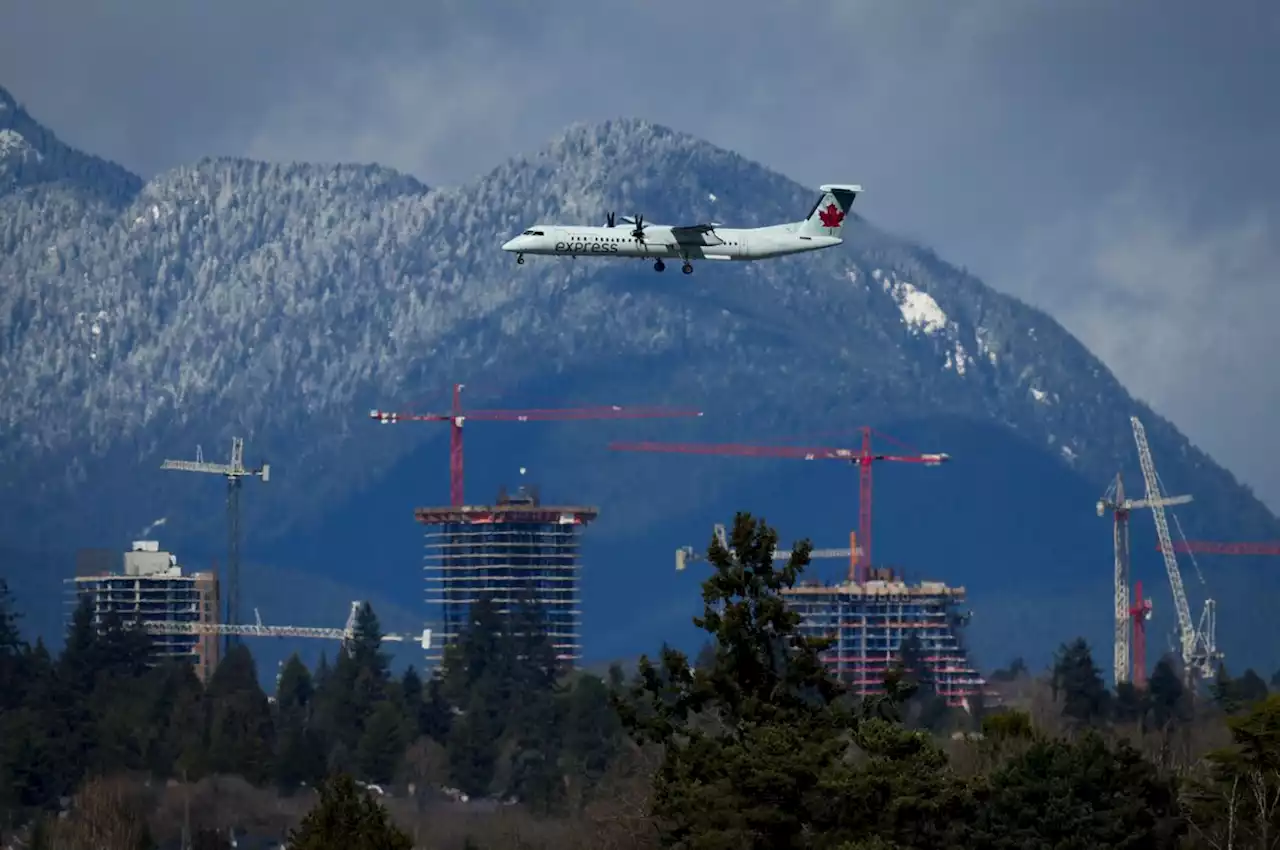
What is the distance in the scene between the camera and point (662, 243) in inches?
6019

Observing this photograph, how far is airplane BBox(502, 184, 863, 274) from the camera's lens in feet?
500

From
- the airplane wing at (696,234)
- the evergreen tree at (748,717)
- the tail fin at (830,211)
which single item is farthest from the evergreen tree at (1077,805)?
the tail fin at (830,211)

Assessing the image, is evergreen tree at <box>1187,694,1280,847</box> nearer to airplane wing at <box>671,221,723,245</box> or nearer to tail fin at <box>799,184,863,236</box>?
airplane wing at <box>671,221,723,245</box>

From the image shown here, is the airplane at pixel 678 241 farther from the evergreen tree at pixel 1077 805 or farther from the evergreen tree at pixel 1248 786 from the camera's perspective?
the evergreen tree at pixel 1248 786

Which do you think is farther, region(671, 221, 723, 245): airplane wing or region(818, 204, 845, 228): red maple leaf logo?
region(818, 204, 845, 228): red maple leaf logo

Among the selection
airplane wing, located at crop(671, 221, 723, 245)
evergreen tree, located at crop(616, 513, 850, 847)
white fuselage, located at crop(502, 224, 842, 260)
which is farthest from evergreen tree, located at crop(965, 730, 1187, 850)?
airplane wing, located at crop(671, 221, 723, 245)

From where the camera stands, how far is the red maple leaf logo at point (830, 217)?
16788cm

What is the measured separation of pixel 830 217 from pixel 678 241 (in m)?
17.9

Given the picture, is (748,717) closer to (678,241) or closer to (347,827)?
(347,827)

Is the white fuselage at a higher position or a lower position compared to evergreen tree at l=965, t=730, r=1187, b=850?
higher

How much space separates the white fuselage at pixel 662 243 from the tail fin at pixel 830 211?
2.99 m

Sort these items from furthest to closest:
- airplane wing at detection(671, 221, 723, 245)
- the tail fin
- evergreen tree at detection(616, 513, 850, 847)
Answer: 1. the tail fin
2. airplane wing at detection(671, 221, 723, 245)
3. evergreen tree at detection(616, 513, 850, 847)

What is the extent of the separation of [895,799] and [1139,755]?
43.4 meters

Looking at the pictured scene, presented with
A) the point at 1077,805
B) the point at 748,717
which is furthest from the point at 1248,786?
the point at 748,717
